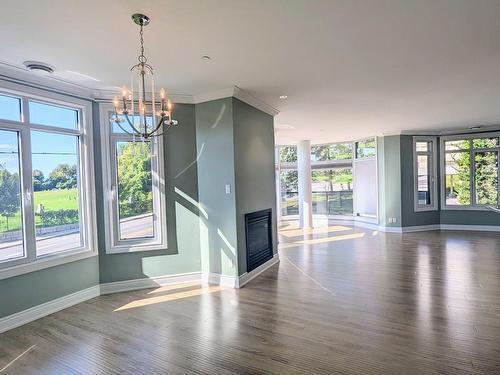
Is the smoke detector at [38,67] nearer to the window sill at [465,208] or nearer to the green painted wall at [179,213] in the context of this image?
the green painted wall at [179,213]

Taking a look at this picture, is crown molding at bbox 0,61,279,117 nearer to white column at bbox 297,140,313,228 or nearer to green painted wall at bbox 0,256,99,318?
green painted wall at bbox 0,256,99,318

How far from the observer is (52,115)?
146 inches

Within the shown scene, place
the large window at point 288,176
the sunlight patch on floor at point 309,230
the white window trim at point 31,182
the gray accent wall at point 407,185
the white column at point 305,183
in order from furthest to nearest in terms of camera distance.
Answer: the large window at point 288,176
the white column at point 305,183
the sunlight patch on floor at point 309,230
the gray accent wall at point 407,185
the white window trim at point 31,182

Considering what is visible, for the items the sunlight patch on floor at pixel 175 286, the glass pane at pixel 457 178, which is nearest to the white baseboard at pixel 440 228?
the glass pane at pixel 457 178

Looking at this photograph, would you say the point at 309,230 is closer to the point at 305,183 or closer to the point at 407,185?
the point at 305,183

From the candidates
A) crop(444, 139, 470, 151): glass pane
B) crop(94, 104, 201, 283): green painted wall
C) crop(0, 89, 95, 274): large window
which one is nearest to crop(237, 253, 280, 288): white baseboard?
crop(94, 104, 201, 283): green painted wall

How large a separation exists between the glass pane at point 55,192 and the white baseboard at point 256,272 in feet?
7.26

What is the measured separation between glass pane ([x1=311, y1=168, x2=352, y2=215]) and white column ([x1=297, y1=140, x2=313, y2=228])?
1385 mm

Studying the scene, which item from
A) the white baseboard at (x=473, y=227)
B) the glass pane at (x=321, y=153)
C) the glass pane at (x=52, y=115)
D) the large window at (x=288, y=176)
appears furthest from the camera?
the large window at (x=288, y=176)

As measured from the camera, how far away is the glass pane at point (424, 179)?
8.16 m

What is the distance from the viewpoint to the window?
309 inches

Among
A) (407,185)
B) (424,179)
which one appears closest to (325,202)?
(407,185)

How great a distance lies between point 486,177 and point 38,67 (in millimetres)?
9721

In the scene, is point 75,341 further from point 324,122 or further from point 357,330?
point 324,122
